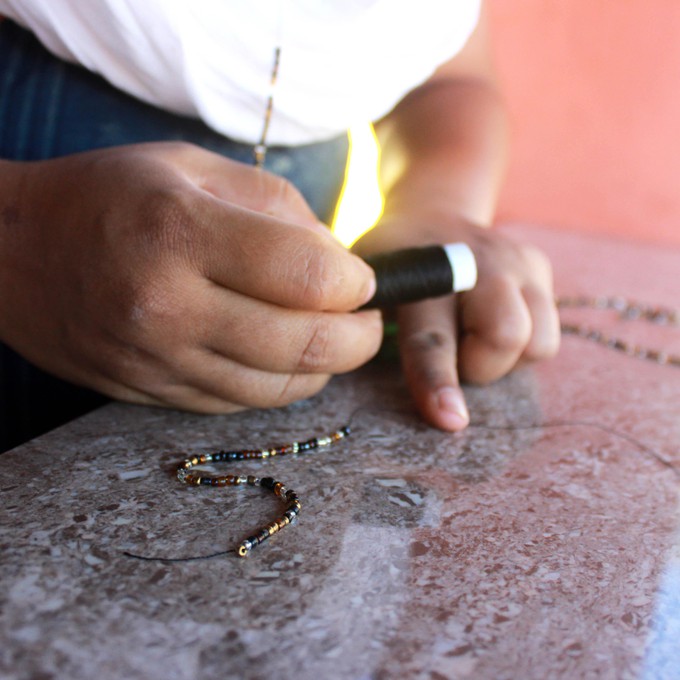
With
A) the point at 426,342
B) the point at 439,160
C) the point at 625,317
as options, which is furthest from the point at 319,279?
A: the point at 625,317

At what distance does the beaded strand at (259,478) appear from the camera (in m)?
→ 0.34

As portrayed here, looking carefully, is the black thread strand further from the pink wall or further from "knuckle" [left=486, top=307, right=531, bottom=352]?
the pink wall

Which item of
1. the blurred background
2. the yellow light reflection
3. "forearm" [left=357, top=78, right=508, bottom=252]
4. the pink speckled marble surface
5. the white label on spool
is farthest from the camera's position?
the blurred background

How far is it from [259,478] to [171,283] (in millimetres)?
115

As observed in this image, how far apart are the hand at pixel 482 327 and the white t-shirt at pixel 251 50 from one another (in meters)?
0.13

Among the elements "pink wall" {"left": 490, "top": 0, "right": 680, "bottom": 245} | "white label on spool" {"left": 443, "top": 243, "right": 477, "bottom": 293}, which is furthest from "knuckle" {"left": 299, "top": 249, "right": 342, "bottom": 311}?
"pink wall" {"left": 490, "top": 0, "right": 680, "bottom": 245}

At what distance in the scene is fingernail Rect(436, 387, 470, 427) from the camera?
19.5 inches

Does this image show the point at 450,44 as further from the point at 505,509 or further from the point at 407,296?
the point at 505,509

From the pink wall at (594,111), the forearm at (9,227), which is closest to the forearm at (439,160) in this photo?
the forearm at (9,227)

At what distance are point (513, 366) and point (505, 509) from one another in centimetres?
23

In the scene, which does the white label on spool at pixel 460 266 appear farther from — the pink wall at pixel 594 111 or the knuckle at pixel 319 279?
the pink wall at pixel 594 111

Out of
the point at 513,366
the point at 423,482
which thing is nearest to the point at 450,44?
the point at 513,366

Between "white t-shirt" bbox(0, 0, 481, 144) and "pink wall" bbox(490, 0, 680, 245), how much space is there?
3.49ft

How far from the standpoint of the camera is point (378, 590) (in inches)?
12.2
